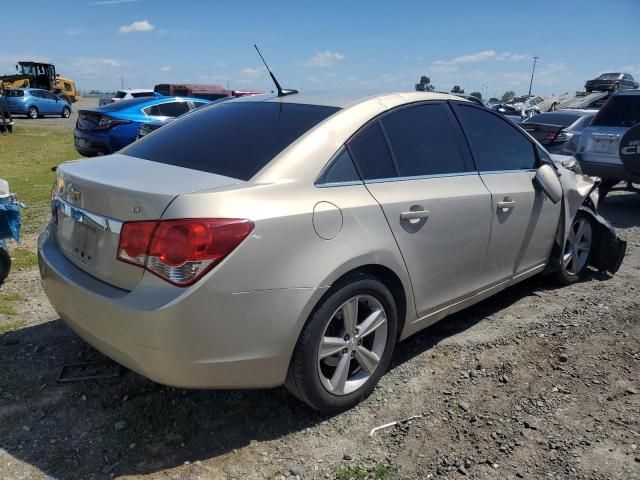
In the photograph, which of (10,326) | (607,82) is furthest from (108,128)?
(607,82)

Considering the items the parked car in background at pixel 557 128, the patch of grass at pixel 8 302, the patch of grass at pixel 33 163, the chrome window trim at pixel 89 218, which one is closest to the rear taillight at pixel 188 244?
the chrome window trim at pixel 89 218

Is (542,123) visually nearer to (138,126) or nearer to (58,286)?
(138,126)

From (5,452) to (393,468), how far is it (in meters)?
1.75

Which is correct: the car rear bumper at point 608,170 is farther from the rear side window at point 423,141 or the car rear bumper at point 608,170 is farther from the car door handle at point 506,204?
the rear side window at point 423,141

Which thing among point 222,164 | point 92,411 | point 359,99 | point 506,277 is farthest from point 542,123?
point 92,411

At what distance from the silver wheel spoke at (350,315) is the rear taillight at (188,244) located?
696 mm

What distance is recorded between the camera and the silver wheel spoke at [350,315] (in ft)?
8.48

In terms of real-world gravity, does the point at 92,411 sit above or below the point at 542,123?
below

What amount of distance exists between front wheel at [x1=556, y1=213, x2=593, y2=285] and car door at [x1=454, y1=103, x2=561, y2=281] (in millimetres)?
456

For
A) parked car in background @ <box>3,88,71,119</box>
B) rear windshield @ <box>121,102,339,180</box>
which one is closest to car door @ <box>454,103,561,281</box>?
rear windshield @ <box>121,102,339,180</box>

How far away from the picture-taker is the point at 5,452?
238cm

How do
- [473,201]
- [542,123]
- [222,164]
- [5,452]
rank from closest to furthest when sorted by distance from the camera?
1. [5,452]
2. [222,164]
3. [473,201]
4. [542,123]

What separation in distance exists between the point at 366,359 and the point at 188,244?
1189mm

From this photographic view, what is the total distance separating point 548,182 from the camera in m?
3.85
